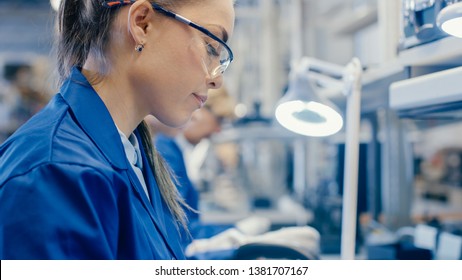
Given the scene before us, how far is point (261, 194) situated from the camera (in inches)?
154

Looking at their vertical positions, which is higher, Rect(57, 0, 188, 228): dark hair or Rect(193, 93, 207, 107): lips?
Rect(57, 0, 188, 228): dark hair

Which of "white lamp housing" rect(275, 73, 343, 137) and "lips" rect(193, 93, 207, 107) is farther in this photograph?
"white lamp housing" rect(275, 73, 343, 137)

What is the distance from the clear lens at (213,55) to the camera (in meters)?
0.93

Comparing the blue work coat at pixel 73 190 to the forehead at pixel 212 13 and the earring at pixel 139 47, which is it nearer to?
the earring at pixel 139 47

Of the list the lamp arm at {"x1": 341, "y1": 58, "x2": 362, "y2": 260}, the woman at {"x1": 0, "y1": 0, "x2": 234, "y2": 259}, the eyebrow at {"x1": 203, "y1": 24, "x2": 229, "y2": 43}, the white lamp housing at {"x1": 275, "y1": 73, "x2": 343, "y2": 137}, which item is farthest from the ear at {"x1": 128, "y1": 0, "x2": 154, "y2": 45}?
the lamp arm at {"x1": 341, "y1": 58, "x2": 362, "y2": 260}

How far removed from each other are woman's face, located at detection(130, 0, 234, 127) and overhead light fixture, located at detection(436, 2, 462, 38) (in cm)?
38

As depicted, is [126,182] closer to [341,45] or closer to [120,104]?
[120,104]

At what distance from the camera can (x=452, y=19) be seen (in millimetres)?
798

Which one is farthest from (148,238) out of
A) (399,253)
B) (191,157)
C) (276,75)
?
(276,75)

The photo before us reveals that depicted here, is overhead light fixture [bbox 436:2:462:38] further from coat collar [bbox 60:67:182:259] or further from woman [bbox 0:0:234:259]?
coat collar [bbox 60:67:182:259]

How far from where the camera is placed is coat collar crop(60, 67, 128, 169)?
84cm

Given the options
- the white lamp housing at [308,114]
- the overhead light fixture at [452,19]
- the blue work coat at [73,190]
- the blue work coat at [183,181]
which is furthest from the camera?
the blue work coat at [183,181]

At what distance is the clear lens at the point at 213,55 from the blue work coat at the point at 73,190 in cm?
21

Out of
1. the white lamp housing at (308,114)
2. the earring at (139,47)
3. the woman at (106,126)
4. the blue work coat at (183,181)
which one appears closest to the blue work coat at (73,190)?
the woman at (106,126)
